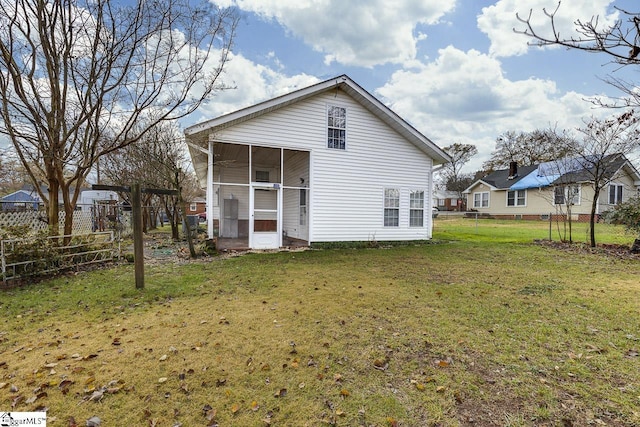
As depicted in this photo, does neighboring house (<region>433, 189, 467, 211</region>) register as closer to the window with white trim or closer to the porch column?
the window with white trim

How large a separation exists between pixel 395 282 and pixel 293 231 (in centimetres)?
765

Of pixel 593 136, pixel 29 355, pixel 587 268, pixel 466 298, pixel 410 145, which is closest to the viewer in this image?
pixel 29 355

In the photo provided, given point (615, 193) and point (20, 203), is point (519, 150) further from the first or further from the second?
point (20, 203)

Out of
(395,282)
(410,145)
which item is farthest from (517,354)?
(410,145)

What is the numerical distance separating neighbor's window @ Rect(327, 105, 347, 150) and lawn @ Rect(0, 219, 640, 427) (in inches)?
258

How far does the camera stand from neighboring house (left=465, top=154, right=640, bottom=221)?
2292cm

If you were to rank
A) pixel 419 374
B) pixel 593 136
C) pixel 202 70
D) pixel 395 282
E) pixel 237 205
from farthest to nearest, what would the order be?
pixel 237 205 < pixel 593 136 < pixel 202 70 < pixel 395 282 < pixel 419 374

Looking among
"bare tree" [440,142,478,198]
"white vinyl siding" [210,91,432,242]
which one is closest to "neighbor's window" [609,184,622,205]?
"white vinyl siding" [210,91,432,242]

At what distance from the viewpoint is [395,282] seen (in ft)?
20.6

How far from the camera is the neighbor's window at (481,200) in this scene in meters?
33.6

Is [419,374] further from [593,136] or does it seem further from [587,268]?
[593,136]

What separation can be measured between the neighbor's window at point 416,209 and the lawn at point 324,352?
665 centimetres

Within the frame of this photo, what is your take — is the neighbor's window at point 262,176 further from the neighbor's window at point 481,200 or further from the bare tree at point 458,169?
the bare tree at point 458,169

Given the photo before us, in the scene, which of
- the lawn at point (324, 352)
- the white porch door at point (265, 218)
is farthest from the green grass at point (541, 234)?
the white porch door at point (265, 218)
